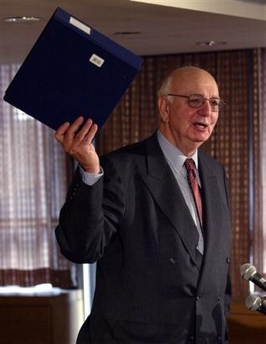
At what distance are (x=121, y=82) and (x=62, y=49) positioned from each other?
19 centimetres

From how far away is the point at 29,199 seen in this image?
24.5 ft

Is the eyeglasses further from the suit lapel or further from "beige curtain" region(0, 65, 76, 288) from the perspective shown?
"beige curtain" region(0, 65, 76, 288)

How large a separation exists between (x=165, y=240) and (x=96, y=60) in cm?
66

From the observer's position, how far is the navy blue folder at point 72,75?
2750 millimetres

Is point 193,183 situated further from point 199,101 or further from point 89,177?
point 89,177

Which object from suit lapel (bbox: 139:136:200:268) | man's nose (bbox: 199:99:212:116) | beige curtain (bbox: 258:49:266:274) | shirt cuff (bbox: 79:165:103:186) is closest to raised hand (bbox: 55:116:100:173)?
shirt cuff (bbox: 79:165:103:186)

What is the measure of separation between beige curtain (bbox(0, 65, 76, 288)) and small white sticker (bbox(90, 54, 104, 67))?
4.63m

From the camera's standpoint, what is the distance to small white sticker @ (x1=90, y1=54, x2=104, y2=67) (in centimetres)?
277

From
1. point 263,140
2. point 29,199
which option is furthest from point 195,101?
point 29,199

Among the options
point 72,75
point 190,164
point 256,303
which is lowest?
point 256,303

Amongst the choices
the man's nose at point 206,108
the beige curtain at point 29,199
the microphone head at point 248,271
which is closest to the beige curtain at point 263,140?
the beige curtain at point 29,199

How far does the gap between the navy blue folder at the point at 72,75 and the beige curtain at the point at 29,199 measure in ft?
15.1

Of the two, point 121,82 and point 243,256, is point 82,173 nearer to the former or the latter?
point 121,82

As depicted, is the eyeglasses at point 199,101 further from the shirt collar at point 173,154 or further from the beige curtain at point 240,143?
the beige curtain at point 240,143
